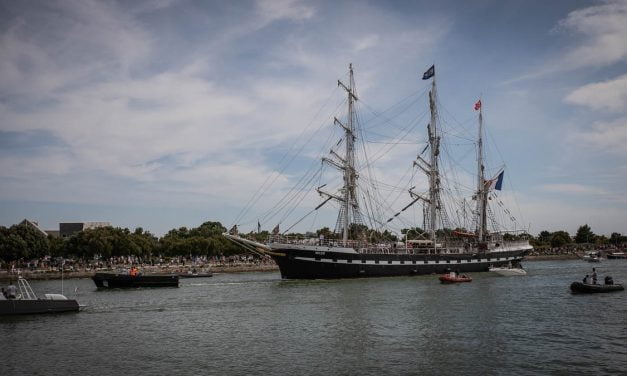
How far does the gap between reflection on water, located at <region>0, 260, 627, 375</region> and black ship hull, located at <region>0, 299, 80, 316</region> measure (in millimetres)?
1079

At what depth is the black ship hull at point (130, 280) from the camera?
227ft

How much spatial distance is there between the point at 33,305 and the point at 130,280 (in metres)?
28.2

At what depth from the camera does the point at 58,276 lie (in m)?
89.4

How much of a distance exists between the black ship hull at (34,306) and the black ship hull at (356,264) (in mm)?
33554

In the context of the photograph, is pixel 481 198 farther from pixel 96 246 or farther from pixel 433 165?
pixel 96 246

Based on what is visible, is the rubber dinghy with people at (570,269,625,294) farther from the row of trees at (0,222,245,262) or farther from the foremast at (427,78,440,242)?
the row of trees at (0,222,245,262)

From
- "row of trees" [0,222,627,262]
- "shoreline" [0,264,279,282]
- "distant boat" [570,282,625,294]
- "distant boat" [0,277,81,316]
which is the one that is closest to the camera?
"distant boat" [0,277,81,316]

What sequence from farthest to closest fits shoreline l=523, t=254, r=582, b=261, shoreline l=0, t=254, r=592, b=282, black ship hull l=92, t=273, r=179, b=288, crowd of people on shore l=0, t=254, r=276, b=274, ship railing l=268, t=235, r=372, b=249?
shoreline l=523, t=254, r=582, b=261 < crowd of people on shore l=0, t=254, r=276, b=274 < shoreline l=0, t=254, r=592, b=282 < ship railing l=268, t=235, r=372, b=249 < black ship hull l=92, t=273, r=179, b=288

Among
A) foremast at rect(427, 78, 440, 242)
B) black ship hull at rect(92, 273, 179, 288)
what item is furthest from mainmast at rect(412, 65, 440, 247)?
black ship hull at rect(92, 273, 179, 288)

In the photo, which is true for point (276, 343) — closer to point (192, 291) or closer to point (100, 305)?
point (100, 305)

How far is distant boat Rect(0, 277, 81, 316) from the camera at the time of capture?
40.8 m

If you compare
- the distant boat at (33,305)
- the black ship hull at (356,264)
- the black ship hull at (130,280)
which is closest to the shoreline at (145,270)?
the black ship hull at (130,280)

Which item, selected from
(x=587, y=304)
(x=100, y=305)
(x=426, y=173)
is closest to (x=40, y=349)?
(x=100, y=305)

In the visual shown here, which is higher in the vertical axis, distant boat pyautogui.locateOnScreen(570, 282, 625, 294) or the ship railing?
the ship railing
